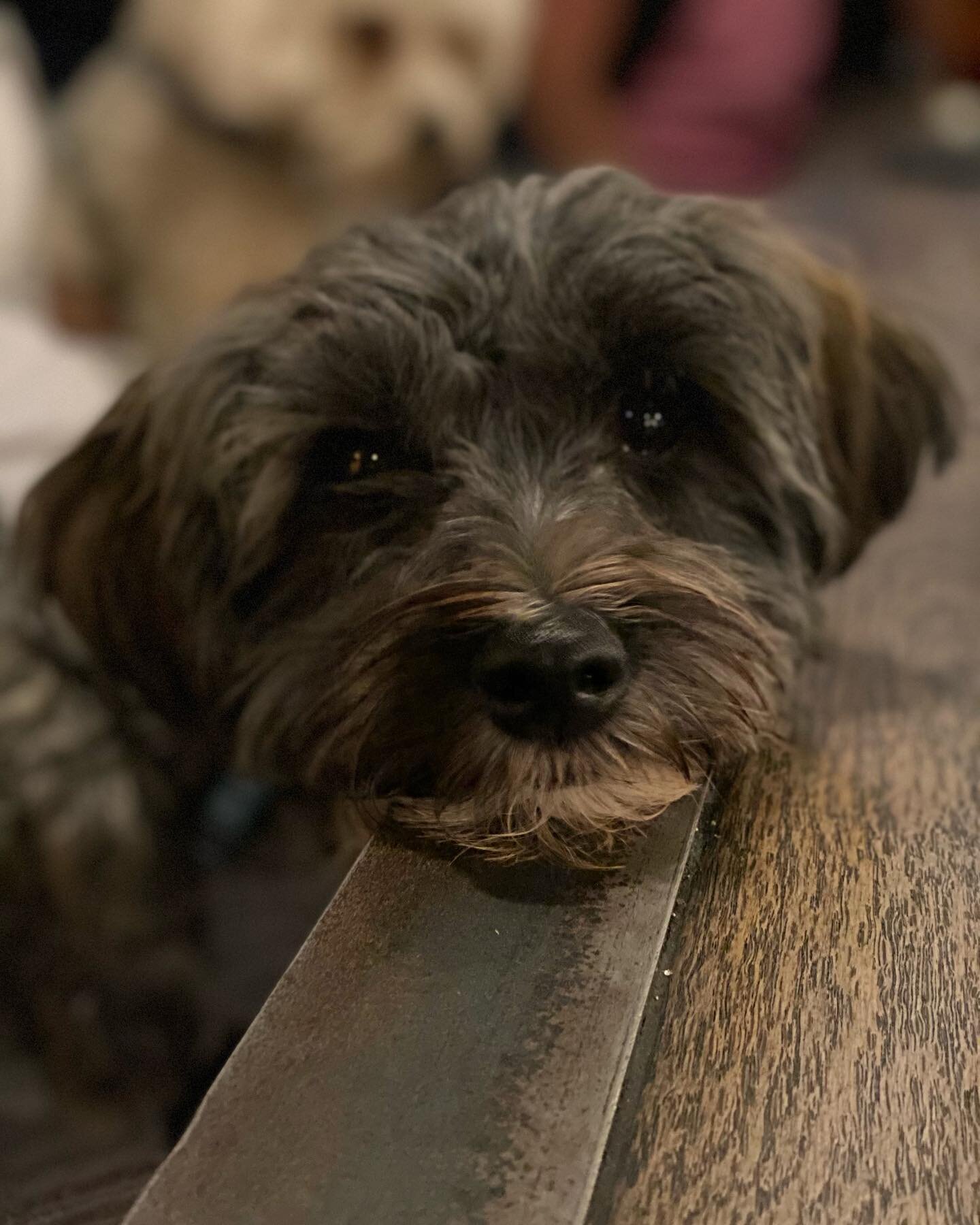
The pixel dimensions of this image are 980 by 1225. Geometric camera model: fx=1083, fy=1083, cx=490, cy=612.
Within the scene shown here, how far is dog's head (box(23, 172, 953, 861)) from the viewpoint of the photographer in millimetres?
858

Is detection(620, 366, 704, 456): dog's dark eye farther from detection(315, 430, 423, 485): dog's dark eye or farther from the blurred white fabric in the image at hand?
the blurred white fabric

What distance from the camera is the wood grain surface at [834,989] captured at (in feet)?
1.81

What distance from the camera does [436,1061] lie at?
2.00 feet

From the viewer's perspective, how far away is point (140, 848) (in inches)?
60.3

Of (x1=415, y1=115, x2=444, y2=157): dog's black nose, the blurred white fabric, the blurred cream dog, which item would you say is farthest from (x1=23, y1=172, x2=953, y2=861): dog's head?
(x1=415, y1=115, x2=444, y2=157): dog's black nose

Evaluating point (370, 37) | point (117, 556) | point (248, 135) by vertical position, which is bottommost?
point (117, 556)

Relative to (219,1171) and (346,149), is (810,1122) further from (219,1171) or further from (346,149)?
(346,149)

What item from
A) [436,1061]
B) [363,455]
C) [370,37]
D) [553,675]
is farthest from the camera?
[370,37]

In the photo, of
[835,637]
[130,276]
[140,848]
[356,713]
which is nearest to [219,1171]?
[356,713]

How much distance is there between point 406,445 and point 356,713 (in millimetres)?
357

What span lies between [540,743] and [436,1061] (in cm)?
26

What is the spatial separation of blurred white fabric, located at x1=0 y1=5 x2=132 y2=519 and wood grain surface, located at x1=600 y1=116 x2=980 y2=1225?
1.49 metres

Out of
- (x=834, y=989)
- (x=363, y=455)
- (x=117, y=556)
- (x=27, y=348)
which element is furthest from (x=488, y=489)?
(x=27, y=348)

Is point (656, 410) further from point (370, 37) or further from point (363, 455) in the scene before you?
point (370, 37)
